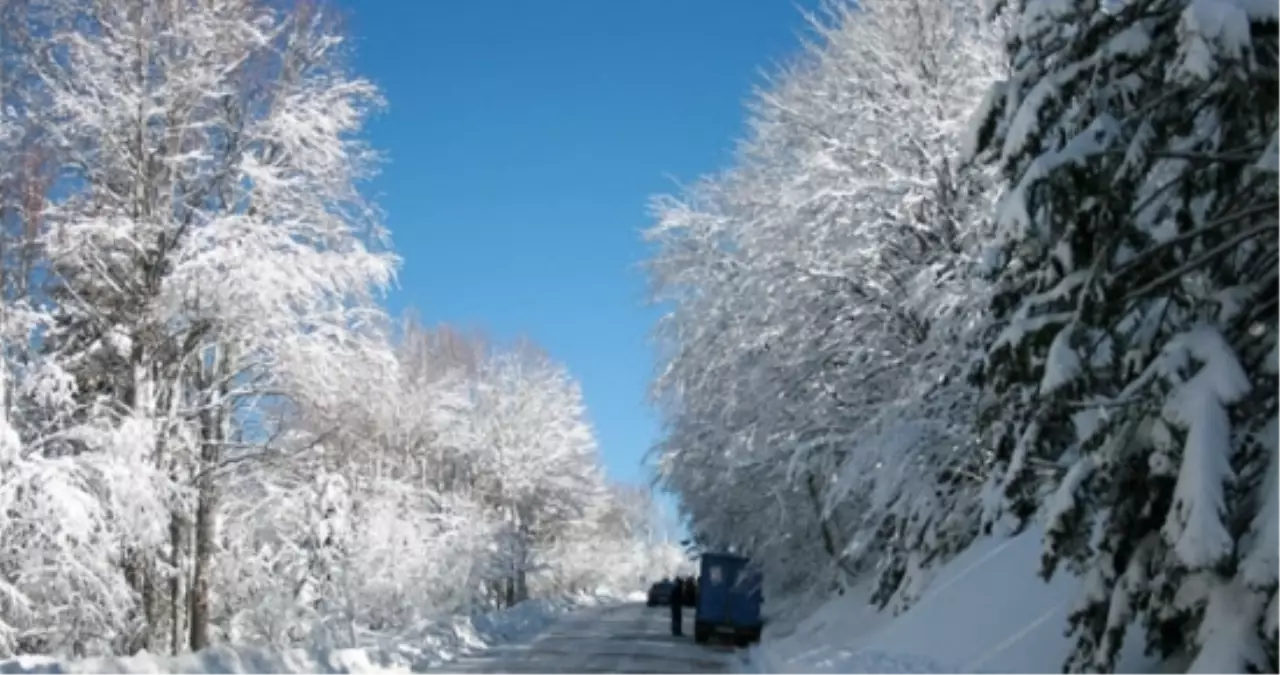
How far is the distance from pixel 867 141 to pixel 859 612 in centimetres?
812

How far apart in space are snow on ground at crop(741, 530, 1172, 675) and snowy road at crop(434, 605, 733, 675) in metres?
4.52

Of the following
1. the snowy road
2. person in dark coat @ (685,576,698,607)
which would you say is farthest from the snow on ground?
person in dark coat @ (685,576,698,607)

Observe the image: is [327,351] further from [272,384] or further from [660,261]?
[660,261]

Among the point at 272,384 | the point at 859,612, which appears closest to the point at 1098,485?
the point at 272,384

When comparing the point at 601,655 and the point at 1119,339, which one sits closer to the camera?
the point at 1119,339

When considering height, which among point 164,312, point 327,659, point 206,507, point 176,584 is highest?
point 164,312

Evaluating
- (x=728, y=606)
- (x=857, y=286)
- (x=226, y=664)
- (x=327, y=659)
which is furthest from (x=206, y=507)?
(x=728, y=606)

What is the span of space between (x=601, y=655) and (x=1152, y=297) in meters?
19.2

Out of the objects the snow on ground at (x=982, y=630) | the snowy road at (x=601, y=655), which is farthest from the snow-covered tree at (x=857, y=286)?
the snowy road at (x=601, y=655)

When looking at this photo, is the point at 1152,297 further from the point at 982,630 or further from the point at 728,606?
the point at 728,606

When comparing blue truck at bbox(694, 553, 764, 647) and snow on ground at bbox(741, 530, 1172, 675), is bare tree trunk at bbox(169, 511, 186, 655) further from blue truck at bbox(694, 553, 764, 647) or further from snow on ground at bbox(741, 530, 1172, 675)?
blue truck at bbox(694, 553, 764, 647)

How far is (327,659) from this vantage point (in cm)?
1778

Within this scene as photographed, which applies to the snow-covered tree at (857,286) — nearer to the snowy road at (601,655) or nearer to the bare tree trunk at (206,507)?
the snowy road at (601,655)

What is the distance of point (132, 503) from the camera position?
14.3 metres
